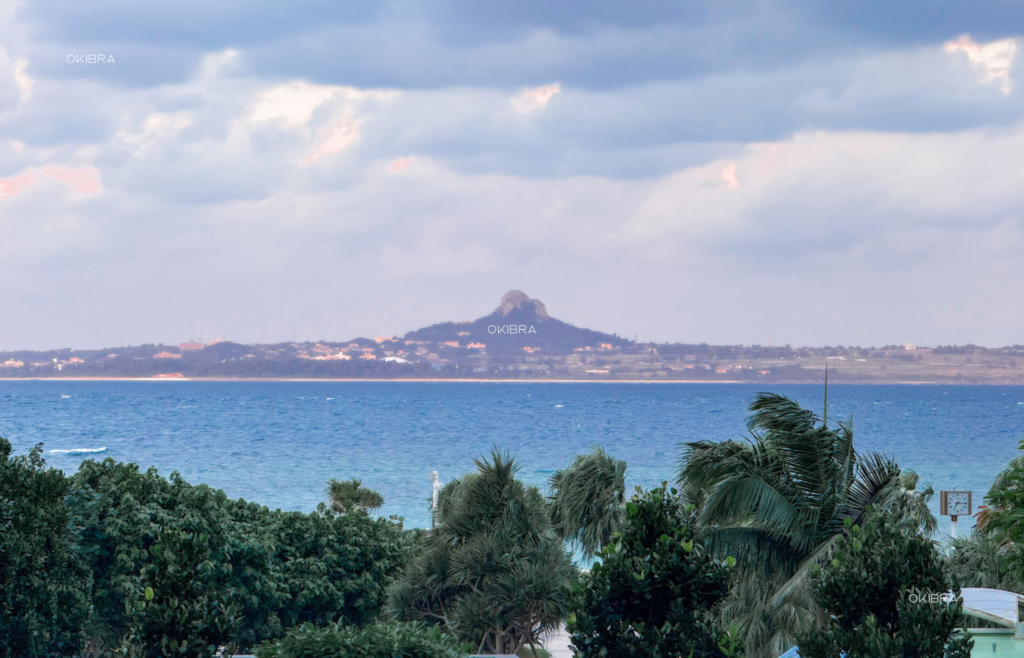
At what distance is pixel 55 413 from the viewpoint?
136m

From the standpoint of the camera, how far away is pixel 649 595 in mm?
9852

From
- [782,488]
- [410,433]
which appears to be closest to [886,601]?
[782,488]

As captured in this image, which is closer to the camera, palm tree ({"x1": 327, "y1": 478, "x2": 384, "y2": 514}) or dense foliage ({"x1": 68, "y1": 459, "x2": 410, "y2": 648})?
dense foliage ({"x1": 68, "y1": 459, "x2": 410, "y2": 648})

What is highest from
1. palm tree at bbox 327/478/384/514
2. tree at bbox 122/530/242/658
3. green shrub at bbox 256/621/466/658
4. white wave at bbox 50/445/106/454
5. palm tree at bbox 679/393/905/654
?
palm tree at bbox 679/393/905/654

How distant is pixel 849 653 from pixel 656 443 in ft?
316

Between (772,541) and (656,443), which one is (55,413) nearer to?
(656,443)

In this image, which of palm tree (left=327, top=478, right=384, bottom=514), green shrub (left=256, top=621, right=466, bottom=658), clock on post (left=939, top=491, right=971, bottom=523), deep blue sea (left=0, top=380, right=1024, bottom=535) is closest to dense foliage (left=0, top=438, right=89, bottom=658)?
green shrub (left=256, top=621, right=466, bottom=658)

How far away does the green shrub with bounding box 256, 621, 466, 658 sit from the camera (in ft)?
38.3

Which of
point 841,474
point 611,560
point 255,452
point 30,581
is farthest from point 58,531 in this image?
point 255,452

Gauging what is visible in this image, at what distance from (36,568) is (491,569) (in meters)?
6.46

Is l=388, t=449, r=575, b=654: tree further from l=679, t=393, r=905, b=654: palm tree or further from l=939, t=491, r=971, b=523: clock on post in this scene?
l=939, t=491, r=971, b=523: clock on post

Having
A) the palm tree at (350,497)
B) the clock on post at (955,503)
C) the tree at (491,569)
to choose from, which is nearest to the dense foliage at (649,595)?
the tree at (491,569)

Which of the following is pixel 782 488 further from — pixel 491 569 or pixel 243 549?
pixel 243 549

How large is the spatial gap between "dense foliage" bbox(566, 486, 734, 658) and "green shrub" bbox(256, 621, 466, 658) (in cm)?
239
